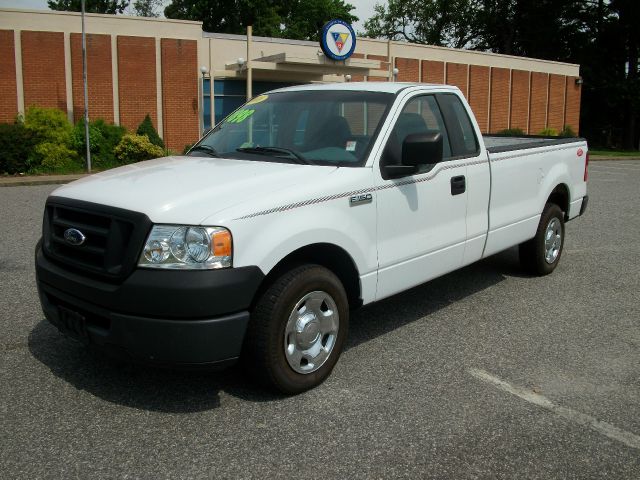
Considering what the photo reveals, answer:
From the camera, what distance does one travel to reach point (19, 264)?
7418mm

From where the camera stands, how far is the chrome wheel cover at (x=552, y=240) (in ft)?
23.2

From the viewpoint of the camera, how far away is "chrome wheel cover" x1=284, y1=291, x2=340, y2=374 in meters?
4.00

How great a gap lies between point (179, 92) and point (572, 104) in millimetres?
30417

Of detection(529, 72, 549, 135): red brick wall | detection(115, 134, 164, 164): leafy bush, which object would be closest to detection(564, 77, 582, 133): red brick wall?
detection(529, 72, 549, 135): red brick wall

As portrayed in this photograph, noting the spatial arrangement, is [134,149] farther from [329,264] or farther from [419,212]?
[329,264]

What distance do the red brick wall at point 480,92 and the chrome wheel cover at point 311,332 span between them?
3570 centimetres

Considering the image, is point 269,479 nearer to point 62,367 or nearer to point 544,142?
point 62,367

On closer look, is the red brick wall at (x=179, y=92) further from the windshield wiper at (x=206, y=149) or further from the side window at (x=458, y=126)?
the side window at (x=458, y=126)

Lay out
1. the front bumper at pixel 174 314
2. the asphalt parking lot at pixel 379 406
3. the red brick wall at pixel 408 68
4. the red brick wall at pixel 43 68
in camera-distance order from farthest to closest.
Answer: the red brick wall at pixel 408 68 → the red brick wall at pixel 43 68 → the front bumper at pixel 174 314 → the asphalt parking lot at pixel 379 406

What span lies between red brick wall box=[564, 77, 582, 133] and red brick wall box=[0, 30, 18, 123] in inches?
1399

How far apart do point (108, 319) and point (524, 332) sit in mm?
3311

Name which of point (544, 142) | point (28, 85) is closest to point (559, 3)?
point (28, 85)

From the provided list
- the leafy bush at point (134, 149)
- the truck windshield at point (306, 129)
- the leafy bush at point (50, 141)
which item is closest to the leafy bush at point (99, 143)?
the leafy bush at point (50, 141)

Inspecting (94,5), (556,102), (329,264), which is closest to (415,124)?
(329,264)
